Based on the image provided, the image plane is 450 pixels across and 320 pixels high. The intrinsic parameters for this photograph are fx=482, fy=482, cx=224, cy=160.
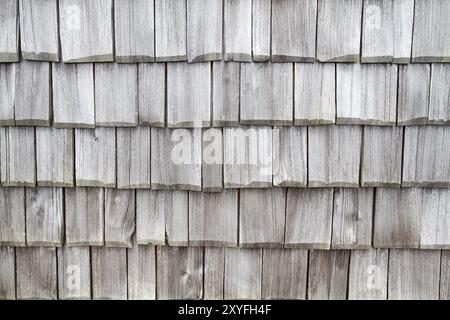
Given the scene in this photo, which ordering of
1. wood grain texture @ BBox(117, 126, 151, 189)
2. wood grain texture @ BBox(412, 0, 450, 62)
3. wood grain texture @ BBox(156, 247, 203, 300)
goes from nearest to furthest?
wood grain texture @ BBox(412, 0, 450, 62) → wood grain texture @ BBox(117, 126, 151, 189) → wood grain texture @ BBox(156, 247, 203, 300)

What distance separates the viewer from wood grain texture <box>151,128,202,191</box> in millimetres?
2154

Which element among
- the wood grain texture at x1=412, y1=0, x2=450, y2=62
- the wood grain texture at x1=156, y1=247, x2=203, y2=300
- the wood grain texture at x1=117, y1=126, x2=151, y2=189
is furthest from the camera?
the wood grain texture at x1=156, y1=247, x2=203, y2=300

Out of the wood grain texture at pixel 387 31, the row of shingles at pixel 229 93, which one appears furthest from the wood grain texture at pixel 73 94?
the wood grain texture at pixel 387 31

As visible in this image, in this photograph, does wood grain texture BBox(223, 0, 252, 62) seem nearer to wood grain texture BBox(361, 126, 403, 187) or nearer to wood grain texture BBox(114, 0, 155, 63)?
wood grain texture BBox(114, 0, 155, 63)

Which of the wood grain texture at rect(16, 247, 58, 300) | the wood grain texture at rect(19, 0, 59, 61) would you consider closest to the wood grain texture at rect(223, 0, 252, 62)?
the wood grain texture at rect(19, 0, 59, 61)

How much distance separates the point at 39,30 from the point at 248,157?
3.51ft

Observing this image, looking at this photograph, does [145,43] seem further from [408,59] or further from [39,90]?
[408,59]

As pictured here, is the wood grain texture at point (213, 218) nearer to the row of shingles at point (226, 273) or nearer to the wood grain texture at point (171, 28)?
the row of shingles at point (226, 273)

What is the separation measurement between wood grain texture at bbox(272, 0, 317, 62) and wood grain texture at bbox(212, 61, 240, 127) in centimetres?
19

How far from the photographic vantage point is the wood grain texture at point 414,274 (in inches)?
88.7

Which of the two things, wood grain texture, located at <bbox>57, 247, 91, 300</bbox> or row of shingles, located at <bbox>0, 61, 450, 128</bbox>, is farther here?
wood grain texture, located at <bbox>57, 247, 91, 300</bbox>

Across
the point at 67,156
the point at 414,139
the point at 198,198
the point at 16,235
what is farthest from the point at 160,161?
the point at 414,139

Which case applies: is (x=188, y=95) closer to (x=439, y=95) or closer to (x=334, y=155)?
(x=334, y=155)

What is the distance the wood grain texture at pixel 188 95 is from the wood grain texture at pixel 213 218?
34 cm
